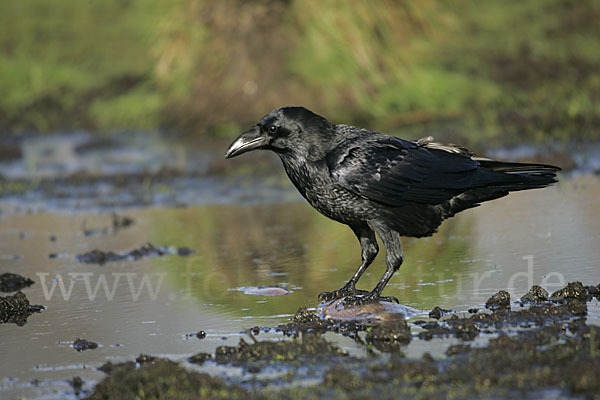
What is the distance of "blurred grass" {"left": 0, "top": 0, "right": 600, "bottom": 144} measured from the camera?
1359cm

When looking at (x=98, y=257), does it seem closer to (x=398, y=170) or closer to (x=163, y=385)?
(x=398, y=170)

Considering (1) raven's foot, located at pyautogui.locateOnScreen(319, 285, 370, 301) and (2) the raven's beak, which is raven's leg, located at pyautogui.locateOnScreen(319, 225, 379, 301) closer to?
(1) raven's foot, located at pyautogui.locateOnScreen(319, 285, 370, 301)

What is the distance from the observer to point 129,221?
9.12m

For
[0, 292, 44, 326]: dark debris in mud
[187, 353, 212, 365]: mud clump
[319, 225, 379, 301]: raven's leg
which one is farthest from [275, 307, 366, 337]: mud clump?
[0, 292, 44, 326]: dark debris in mud

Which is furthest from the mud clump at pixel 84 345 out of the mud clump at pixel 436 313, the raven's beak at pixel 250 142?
the mud clump at pixel 436 313

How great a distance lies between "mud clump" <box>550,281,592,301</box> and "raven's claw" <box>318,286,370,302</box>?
117 cm

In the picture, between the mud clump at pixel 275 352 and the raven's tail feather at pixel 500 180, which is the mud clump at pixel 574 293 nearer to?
the raven's tail feather at pixel 500 180

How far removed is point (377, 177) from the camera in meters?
5.72

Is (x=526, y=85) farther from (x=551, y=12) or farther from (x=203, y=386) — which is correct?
(x=203, y=386)

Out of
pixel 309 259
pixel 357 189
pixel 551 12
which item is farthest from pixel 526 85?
pixel 357 189

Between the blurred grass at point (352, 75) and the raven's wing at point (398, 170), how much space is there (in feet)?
19.6

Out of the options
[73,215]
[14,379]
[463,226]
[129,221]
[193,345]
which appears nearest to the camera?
[14,379]

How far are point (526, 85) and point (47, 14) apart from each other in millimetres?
12651

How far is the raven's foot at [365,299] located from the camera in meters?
5.41
